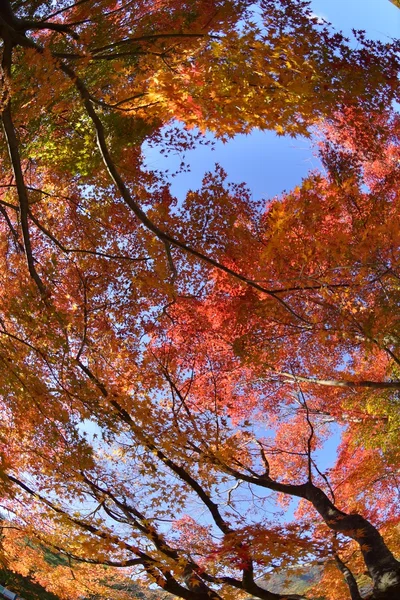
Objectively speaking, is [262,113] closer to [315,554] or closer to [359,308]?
[359,308]

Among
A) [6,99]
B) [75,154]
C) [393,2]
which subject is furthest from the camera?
[393,2]

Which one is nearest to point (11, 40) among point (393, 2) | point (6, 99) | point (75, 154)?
point (6, 99)

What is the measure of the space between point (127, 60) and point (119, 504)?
20.9 ft

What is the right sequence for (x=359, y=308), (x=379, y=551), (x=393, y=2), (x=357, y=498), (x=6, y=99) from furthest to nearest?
1. (x=393, y=2)
2. (x=357, y=498)
3. (x=359, y=308)
4. (x=379, y=551)
5. (x=6, y=99)

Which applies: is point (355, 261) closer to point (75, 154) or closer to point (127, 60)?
point (127, 60)

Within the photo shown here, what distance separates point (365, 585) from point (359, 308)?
441 inches

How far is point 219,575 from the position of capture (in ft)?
20.9

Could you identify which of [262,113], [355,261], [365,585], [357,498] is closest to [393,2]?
[355,261]

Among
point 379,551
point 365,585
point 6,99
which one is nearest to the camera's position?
point 6,99

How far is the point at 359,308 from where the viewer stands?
6.98m

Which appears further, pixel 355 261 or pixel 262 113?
pixel 355 261

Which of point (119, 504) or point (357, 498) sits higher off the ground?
point (357, 498)

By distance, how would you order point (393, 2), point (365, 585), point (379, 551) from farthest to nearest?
point (365, 585) < point (393, 2) < point (379, 551)

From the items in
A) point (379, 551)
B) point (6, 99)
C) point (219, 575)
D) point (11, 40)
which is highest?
point (11, 40)
